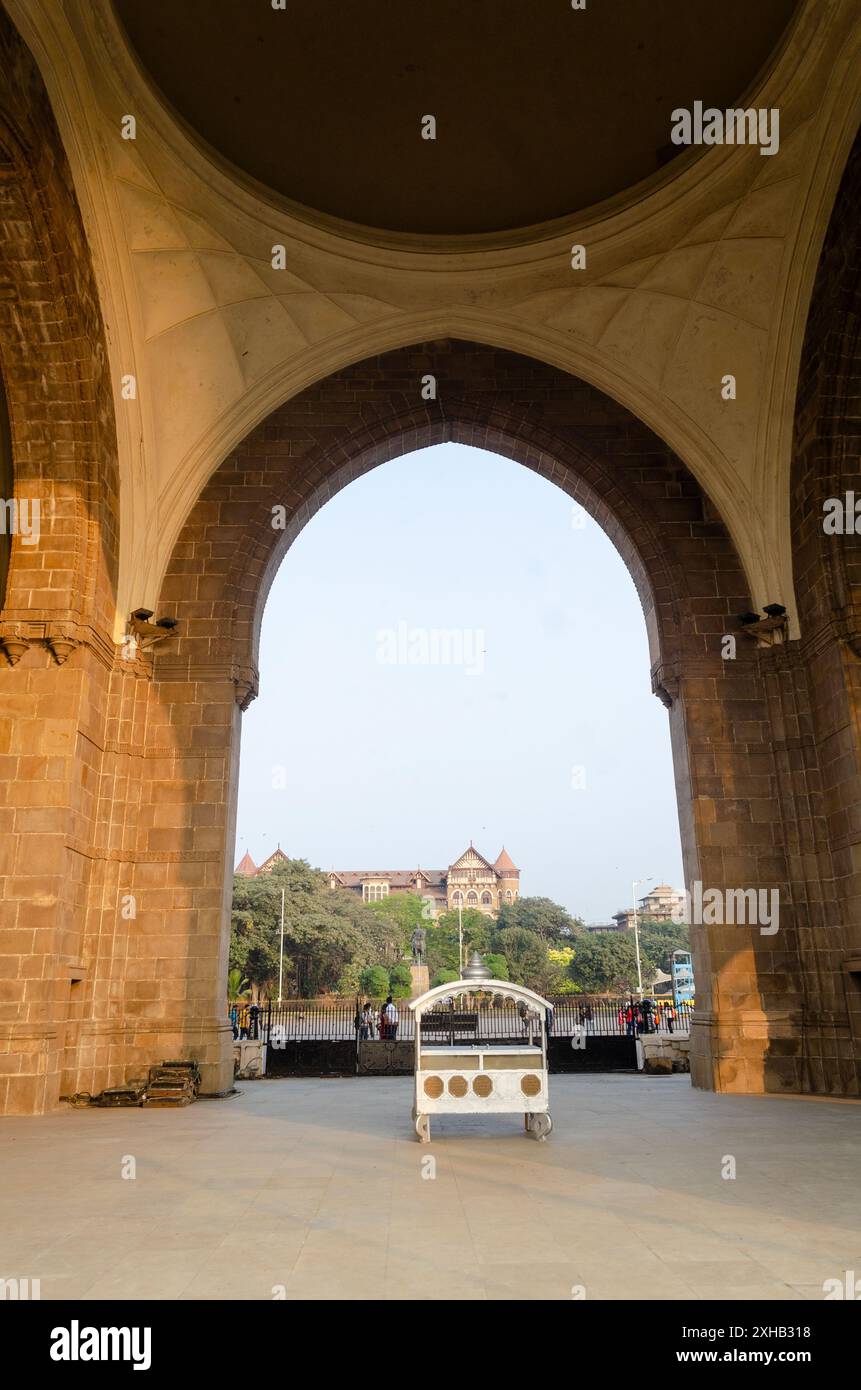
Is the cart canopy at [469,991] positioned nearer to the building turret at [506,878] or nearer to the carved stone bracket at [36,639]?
the carved stone bracket at [36,639]

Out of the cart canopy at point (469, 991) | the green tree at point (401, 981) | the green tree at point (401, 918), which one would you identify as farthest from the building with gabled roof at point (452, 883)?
the cart canopy at point (469, 991)

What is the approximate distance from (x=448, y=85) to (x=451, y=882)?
96.2 meters

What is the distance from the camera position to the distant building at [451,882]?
99.7 m

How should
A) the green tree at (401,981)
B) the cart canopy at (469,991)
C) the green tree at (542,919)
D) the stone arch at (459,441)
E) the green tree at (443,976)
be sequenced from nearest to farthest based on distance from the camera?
the cart canopy at (469,991), the stone arch at (459,441), the green tree at (401,981), the green tree at (443,976), the green tree at (542,919)

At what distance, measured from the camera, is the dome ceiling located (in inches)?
360

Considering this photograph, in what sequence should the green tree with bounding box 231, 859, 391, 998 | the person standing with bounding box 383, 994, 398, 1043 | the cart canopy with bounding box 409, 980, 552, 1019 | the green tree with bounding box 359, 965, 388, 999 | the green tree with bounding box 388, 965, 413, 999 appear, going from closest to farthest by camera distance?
the cart canopy with bounding box 409, 980, 552, 1019 < the person standing with bounding box 383, 994, 398, 1043 < the green tree with bounding box 231, 859, 391, 998 < the green tree with bounding box 359, 965, 388, 999 < the green tree with bounding box 388, 965, 413, 999

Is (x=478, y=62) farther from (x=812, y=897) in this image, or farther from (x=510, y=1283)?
(x=510, y=1283)

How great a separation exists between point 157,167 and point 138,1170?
10517 mm

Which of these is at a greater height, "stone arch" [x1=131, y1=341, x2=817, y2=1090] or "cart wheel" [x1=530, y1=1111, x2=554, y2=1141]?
"stone arch" [x1=131, y1=341, x2=817, y2=1090]

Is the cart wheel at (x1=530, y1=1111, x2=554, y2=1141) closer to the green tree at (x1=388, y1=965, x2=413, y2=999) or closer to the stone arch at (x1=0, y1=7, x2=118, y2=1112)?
the stone arch at (x1=0, y1=7, x2=118, y2=1112)

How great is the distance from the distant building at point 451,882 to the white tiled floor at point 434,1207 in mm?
91424

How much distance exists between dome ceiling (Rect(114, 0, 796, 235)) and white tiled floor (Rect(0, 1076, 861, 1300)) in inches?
421

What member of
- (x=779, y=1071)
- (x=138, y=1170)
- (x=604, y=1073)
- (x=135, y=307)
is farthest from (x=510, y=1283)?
(x=135, y=307)

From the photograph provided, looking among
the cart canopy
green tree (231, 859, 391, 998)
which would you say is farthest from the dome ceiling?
green tree (231, 859, 391, 998)
